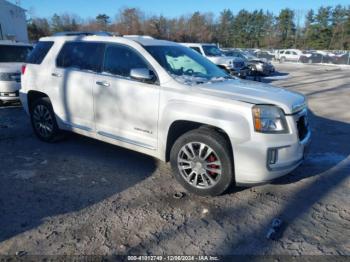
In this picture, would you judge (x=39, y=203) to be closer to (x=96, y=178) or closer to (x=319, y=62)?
(x=96, y=178)

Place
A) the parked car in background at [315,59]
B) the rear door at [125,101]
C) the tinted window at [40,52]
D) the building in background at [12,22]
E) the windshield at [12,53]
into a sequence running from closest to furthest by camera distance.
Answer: the rear door at [125,101] → the tinted window at [40,52] → the windshield at [12,53] → the building in background at [12,22] → the parked car in background at [315,59]

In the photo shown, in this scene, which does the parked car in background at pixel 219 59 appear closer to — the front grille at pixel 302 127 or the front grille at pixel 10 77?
the front grille at pixel 10 77

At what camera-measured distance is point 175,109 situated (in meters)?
3.75

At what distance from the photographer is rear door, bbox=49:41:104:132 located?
464 cm

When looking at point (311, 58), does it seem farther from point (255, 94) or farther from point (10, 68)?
point (255, 94)

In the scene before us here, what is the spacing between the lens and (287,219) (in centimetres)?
332

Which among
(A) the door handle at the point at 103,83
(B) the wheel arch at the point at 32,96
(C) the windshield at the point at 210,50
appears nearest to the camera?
(A) the door handle at the point at 103,83

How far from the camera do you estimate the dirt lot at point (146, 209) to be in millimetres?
2883

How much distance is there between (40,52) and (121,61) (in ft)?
6.50

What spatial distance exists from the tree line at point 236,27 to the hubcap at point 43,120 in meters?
45.6

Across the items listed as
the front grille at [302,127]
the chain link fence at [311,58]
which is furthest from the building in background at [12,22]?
the chain link fence at [311,58]

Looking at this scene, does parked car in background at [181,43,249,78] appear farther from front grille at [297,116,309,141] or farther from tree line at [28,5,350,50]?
tree line at [28,5,350,50]

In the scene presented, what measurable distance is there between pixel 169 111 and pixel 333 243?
7.28 feet

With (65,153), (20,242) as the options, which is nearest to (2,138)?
(65,153)
